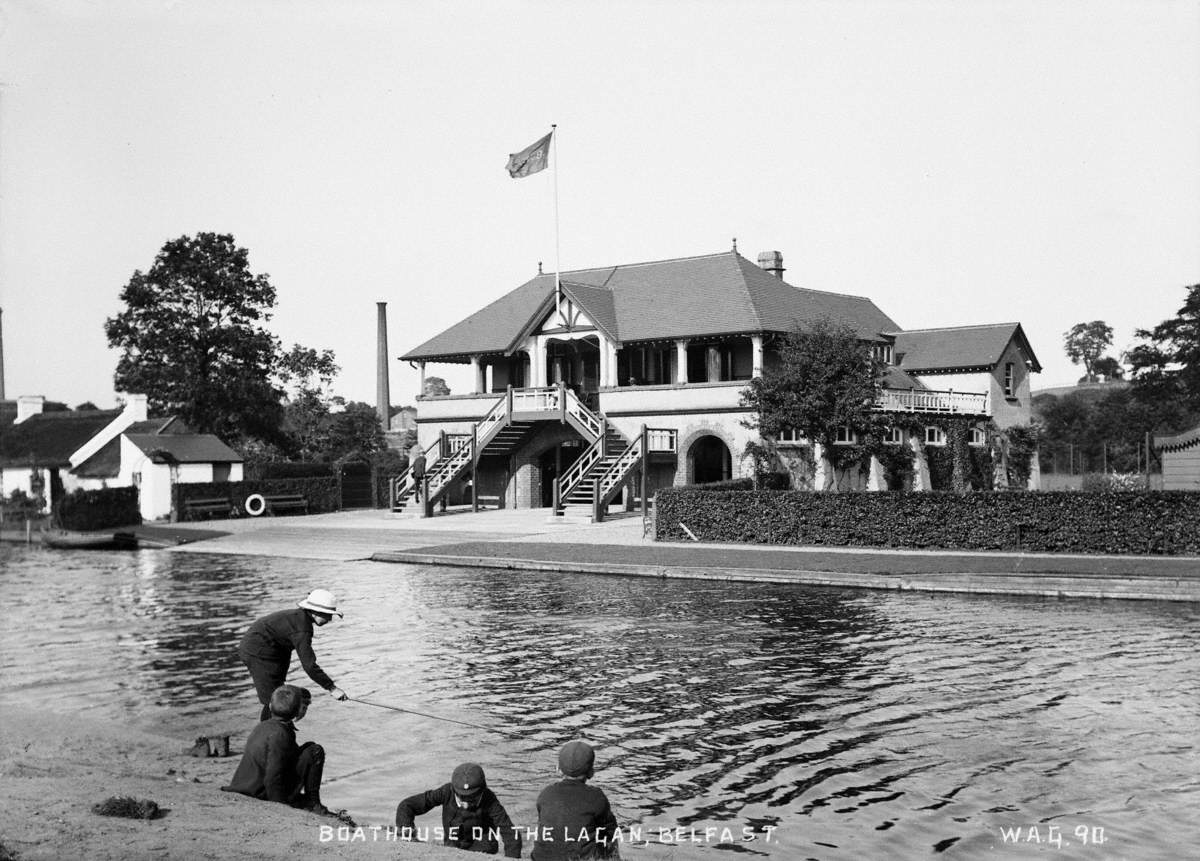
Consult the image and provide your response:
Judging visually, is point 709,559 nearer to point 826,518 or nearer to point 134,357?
point 826,518

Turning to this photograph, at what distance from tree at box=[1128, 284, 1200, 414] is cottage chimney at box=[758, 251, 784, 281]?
44464 mm

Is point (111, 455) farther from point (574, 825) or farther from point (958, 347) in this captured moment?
point (574, 825)

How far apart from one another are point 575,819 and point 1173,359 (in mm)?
95954

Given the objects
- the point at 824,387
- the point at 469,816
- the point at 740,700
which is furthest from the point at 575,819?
the point at 824,387

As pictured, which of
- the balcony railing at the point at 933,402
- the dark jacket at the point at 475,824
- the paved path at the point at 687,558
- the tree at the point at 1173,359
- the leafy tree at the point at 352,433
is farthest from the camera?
the tree at the point at 1173,359

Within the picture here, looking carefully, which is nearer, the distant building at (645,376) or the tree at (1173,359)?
the distant building at (645,376)

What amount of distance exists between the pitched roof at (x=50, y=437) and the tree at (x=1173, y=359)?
2873 inches

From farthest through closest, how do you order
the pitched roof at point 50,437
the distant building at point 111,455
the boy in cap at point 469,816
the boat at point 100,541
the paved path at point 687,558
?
the pitched roof at point 50,437
the distant building at point 111,455
the boat at point 100,541
the paved path at point 687,558
the boy in cap at point 469,816

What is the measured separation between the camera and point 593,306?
51.7 metres

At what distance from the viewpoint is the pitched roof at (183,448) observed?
174 ft

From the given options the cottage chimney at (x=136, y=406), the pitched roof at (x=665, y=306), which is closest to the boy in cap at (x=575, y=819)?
the pitched roof at (x=665, y=306)

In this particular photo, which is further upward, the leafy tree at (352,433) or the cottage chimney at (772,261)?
the cottage chimney at (772,261)

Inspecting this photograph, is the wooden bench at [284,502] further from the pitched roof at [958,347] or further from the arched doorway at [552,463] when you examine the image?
the pitched roof at [958,347]

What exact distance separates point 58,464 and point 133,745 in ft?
169
